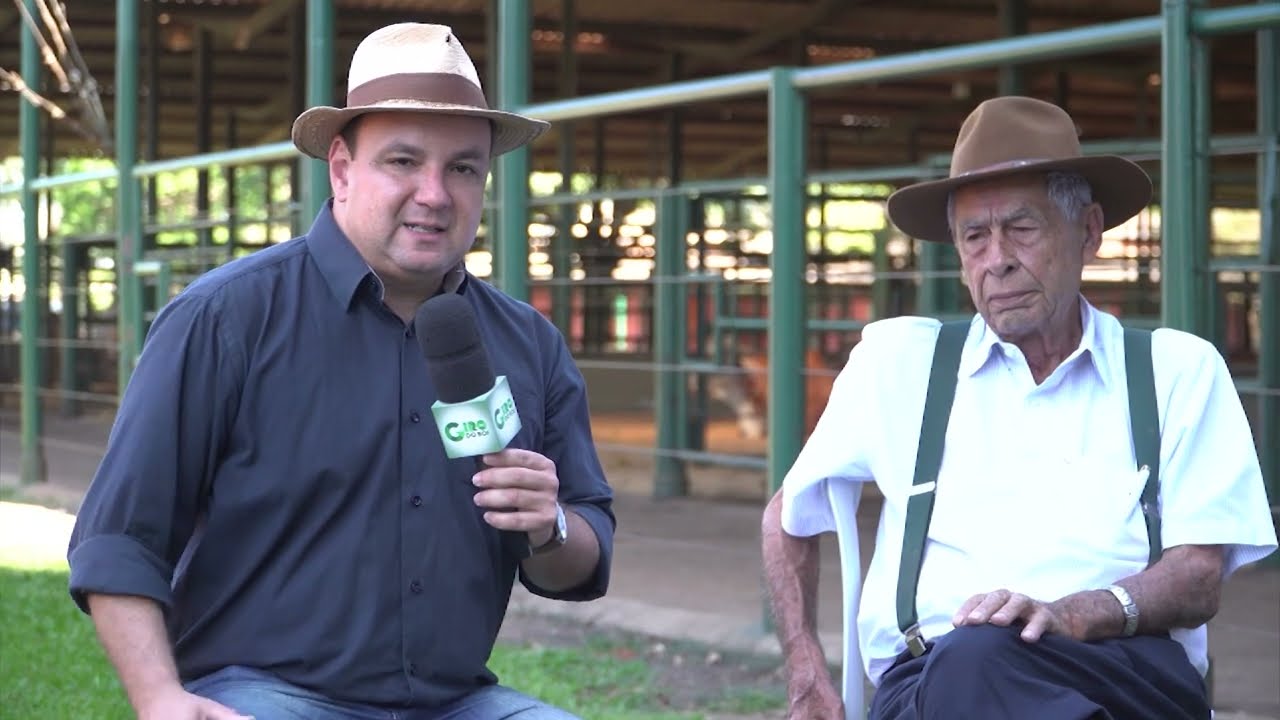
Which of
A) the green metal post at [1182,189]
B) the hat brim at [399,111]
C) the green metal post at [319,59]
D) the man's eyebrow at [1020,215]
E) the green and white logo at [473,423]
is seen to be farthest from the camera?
the green metal post at [319,59]

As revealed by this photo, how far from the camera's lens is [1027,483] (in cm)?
318

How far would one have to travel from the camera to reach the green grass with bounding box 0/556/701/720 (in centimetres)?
562

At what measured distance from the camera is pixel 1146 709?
9.71 feet

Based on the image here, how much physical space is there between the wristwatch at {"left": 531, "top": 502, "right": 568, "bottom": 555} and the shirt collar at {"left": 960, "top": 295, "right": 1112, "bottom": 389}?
863mm

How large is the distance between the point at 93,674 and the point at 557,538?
3716mm

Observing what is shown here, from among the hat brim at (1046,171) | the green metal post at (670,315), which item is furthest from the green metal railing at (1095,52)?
the green metal post at (670,315)

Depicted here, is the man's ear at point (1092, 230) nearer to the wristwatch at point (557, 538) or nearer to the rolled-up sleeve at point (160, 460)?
the wristwatch at point (557, 538)

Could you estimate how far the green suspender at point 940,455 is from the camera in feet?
10.3

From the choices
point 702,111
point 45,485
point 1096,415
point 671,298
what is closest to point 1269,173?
point 671,298

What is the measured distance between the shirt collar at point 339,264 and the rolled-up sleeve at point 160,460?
0.19 m

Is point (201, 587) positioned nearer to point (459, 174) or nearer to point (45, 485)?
point (459, 174)

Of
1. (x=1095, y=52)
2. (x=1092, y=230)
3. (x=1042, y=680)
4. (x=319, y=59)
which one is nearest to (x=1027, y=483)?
(x=1042, y=680)

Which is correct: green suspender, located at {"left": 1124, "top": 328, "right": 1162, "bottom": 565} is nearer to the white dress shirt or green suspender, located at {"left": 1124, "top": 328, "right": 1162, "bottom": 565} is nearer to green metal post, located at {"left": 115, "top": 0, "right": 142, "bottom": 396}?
the white dress shirt

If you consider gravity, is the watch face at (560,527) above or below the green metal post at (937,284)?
below
